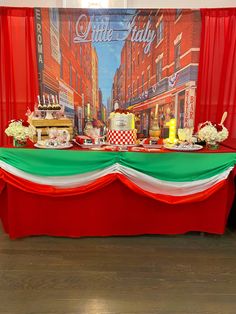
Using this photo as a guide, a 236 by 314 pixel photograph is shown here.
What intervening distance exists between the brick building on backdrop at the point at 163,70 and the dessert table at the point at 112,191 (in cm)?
84

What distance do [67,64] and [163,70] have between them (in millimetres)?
962

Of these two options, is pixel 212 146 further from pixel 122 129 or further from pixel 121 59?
pixel 121 59

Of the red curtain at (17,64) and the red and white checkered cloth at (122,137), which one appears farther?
the red curtain at (17,64)

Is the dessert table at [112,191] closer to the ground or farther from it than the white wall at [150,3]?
closer to the ground

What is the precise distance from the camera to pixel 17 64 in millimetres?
2830

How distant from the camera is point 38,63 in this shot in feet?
9.30

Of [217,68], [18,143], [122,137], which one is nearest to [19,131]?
[18,143]

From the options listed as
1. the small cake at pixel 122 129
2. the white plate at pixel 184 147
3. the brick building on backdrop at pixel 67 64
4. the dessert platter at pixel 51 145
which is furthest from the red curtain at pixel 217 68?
the dessert platter at pixel 51 145

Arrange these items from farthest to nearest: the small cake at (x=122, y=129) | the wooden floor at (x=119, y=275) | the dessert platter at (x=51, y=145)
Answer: the small cake at (x=122, y=129) → the dessert platter at (x=51, y=145) → the wooden floor at (x=119, y=275)

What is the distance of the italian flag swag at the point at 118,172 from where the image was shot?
220 cm

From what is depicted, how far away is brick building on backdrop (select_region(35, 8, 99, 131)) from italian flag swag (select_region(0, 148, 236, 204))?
2.94ft

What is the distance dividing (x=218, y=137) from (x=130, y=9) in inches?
58.7

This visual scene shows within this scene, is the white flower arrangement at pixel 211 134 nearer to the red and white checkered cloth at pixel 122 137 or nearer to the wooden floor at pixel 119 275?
the red and white checkered cloth at pixel 122 137

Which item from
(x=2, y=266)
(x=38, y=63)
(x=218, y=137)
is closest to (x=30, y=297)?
(x=2, y=266)
